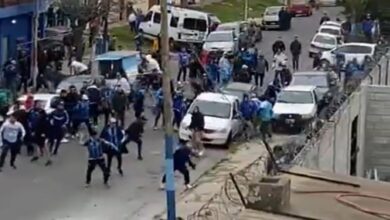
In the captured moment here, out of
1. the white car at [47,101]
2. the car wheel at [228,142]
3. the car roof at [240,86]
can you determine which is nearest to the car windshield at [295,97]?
the car roof at [240,86]

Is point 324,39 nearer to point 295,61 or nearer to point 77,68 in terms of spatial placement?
point 295,61

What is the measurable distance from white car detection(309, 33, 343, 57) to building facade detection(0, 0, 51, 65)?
39.0 ft

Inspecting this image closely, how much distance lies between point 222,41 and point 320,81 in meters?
10.2

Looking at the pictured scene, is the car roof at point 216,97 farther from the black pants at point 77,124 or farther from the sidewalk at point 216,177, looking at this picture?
the black pants at point 77,124

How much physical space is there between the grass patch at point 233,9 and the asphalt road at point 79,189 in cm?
3488

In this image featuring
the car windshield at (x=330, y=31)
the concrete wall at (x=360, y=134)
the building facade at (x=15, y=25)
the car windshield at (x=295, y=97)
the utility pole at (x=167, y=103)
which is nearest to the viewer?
the utility pole at (x=167, y=103)

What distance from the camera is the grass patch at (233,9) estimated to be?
6512 cm

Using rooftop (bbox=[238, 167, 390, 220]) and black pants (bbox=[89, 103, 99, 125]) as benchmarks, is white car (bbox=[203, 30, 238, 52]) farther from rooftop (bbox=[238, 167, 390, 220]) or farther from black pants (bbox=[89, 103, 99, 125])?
rooftop (bbox=[238, 167, 390, 220])

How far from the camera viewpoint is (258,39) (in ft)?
172

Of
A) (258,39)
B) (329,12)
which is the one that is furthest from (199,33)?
(329,12)

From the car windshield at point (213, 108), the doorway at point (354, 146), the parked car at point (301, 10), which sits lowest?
the doorway at point (354, 146)

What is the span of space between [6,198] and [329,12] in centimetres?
5156

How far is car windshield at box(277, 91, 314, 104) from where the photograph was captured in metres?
33.7

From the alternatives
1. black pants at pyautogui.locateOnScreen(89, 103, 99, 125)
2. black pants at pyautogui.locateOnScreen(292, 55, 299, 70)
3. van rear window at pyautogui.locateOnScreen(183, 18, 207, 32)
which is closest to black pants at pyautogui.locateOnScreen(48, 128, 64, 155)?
black pants at pyautogui.locateOnScreen(89, 103, 99, 125)
